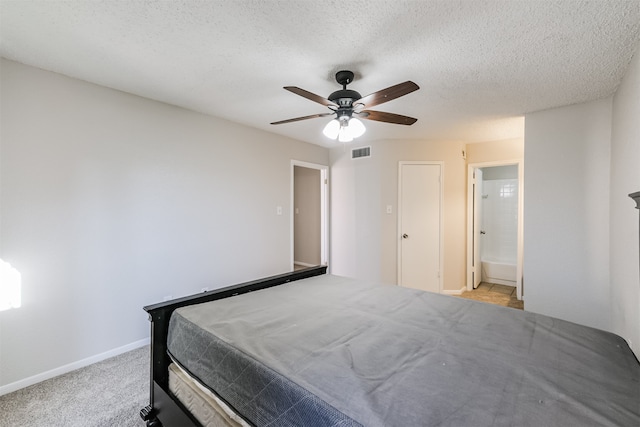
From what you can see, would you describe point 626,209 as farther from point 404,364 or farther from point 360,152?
point 360,152

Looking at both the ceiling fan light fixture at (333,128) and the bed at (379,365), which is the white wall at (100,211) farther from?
the ceiling fan light fixture at (333,128)

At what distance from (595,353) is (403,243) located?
2.95 m

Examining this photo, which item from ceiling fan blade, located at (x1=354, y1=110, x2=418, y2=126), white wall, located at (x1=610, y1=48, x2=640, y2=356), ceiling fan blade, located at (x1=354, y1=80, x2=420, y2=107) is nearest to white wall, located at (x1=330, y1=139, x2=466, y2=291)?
white wall, located at (x1=610, y1=48, x2=640, y2=356)

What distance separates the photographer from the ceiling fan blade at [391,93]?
1631mm

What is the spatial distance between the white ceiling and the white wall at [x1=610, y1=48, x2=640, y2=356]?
24cm

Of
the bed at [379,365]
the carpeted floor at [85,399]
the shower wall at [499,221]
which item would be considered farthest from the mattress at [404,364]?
the shower wall at [499,221]

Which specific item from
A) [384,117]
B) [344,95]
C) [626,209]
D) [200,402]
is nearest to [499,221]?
[626,209]

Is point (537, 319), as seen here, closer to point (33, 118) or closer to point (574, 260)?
point (574, 260)

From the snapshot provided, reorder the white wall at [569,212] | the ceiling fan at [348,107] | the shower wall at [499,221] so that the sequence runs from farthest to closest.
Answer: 1. the shower wall at [499,221]
2. the white wall at [569,212]
3. the ceiling fan at [348,107]

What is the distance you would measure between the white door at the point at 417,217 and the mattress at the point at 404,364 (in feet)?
7.86

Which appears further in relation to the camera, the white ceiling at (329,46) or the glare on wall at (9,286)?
the glare on wall at (9,286)

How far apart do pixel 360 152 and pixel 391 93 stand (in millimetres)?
2676

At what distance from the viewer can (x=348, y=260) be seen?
448 centimetres

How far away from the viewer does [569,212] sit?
273 centimetres
